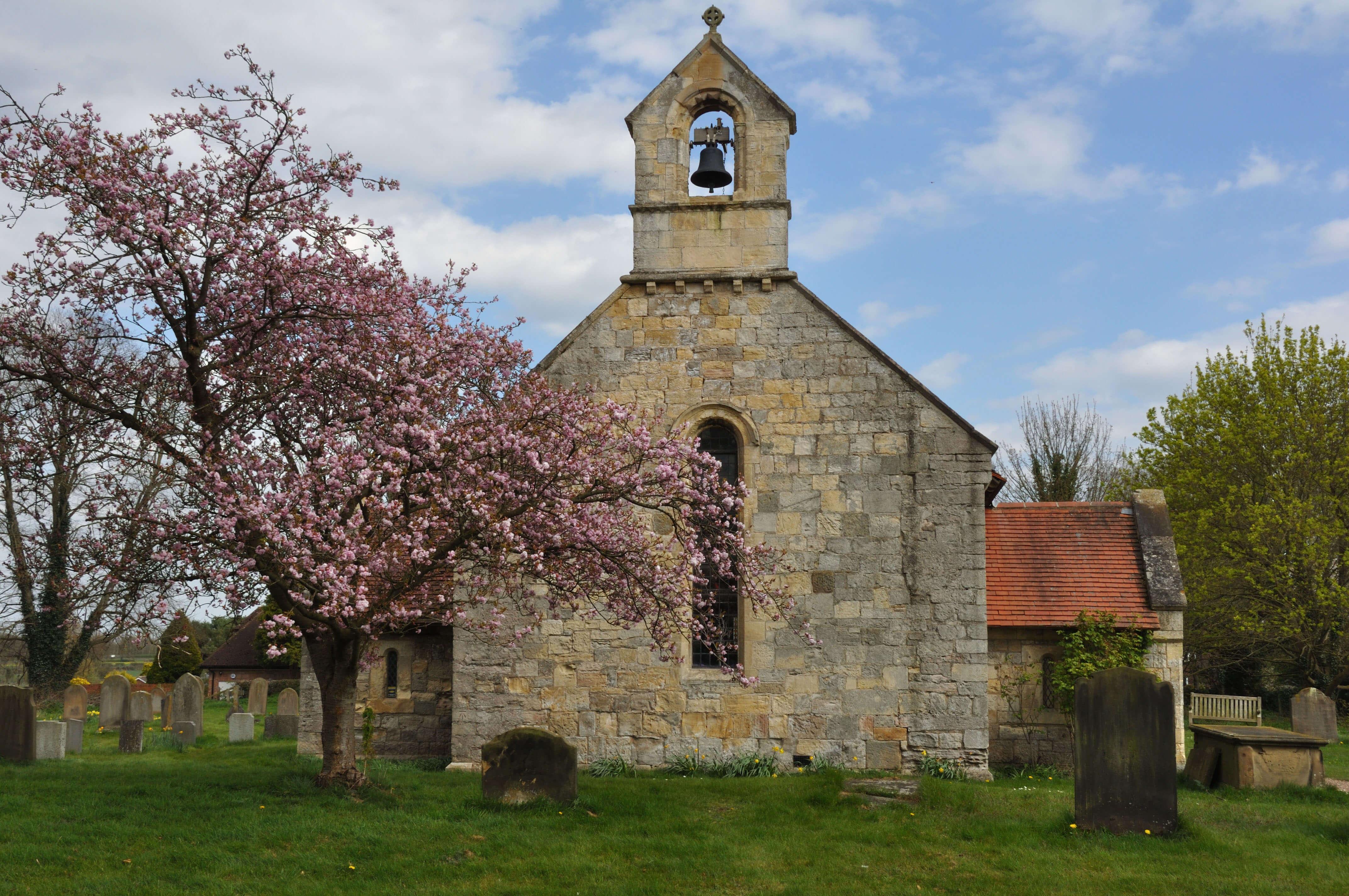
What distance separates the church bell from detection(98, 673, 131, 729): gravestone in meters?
15.4

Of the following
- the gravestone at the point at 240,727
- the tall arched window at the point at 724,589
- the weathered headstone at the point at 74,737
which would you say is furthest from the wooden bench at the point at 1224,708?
the weathered headstone at the point at 74,737

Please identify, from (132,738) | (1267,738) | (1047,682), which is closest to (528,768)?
(1047,682)

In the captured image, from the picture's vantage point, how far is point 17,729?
14.0 m

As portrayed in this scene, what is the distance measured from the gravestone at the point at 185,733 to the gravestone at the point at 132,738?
0.98 m

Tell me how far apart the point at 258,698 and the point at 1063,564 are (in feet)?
56.5

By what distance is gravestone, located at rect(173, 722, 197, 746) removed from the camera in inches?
697

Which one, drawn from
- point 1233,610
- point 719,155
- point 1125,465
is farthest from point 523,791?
point 1125,465

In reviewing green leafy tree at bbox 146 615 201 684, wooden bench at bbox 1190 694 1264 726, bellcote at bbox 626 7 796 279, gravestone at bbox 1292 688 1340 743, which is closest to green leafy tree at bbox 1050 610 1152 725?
gravestone at bbox 1292 688 1340 743

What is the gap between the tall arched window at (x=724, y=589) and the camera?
1425cm

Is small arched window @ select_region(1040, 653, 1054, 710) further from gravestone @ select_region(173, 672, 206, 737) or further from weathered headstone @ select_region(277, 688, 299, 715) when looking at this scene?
gravestone @ select_region(173, 672, 206, 737)

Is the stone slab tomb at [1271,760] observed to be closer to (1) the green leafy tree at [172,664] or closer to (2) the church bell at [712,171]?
(2) the church bell at [712,171]

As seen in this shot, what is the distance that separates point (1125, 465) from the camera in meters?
37.8

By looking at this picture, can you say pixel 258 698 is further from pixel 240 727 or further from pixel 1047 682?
pixel 1047 682

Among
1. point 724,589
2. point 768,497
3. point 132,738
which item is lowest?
point 132,738
